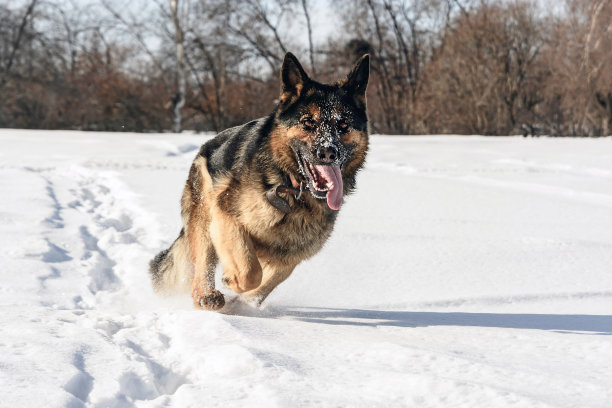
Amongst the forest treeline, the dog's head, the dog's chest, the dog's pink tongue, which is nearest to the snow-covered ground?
the dog's chest

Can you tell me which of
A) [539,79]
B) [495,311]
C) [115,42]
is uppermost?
[115,42]

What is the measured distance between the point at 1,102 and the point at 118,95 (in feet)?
13.7

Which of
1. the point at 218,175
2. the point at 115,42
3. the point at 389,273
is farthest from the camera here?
the point at 115,42

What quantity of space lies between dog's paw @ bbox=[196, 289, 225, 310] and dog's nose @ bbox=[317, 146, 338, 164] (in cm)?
102

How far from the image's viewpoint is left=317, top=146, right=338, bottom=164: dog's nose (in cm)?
349

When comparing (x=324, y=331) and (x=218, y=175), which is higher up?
(x=218, y=175)

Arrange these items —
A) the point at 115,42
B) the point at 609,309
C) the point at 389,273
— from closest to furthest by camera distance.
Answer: the point at 609,309 < the point at 389,273 < the point at 115,42

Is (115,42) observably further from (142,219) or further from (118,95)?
(142,219)

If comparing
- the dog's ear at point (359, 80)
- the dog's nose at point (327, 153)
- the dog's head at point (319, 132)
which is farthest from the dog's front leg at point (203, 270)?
the dog's ear at point (359, 80)

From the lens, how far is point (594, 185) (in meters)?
9.39

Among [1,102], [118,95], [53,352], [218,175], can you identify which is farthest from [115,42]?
[53,352]

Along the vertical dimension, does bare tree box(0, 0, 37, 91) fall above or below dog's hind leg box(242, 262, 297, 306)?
above

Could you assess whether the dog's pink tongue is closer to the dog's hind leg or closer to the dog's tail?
the dog's hind leg

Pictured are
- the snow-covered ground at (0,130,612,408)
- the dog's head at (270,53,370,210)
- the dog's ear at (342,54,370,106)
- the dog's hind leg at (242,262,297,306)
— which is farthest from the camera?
the dog's hind leg at (242,262,297,306)
